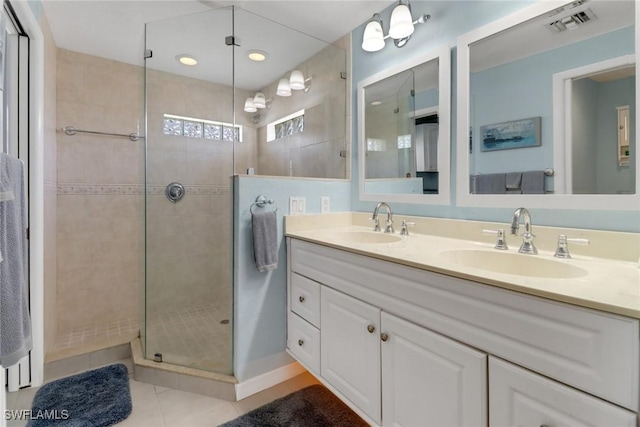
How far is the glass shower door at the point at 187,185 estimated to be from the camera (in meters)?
2.00

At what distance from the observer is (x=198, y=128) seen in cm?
236

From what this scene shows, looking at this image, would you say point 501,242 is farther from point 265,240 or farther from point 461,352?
point 265,240

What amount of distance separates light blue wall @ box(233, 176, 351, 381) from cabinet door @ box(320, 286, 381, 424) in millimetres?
385

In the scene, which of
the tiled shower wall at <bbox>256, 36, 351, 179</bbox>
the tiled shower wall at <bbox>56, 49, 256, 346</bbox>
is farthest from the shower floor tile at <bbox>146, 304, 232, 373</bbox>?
the tiled shower wall at <bbox>256, 36, 351, 179</bbox>

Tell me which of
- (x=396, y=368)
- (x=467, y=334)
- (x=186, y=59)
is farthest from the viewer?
(x=186, y=59)

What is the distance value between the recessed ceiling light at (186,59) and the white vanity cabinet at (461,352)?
5.46ft

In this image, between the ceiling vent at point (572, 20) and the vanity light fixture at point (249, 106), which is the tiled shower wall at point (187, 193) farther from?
the ceiling vent at point (572, 20)

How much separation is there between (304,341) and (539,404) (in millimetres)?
1124

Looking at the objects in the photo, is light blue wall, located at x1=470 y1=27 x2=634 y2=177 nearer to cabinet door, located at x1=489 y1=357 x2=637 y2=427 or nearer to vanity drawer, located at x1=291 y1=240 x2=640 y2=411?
vanity drawer, located at x1=291 y1=240 x2=640 y2=411

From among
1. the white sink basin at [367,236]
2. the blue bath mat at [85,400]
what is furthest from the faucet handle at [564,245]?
the blue bath mat at [85,400]

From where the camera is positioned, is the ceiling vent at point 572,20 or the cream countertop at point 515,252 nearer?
the cream countertop at point 515,252

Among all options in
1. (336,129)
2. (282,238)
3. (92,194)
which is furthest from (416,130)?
(92,194)

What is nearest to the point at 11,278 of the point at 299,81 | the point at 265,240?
the point at 265,240

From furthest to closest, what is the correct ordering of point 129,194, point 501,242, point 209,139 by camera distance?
1. point 129,194
2. point 209,139
3. point 501,242
